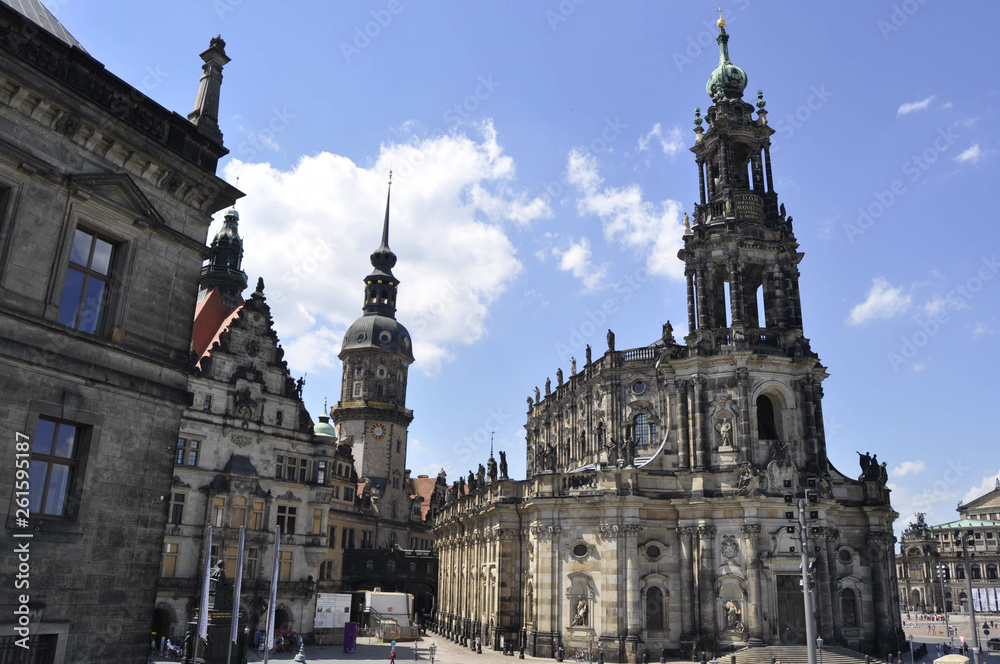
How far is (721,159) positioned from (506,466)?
2783 cm

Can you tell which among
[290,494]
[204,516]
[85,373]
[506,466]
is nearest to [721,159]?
[506,466]

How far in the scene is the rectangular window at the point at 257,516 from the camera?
164 feet

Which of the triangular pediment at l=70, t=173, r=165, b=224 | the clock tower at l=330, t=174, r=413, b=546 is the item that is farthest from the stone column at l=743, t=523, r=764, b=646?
the clock tower at l=330, t=174, r=413, b=546

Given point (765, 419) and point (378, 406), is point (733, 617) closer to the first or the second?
point (765, 419)

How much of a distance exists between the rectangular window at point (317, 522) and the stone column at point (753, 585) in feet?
96.3

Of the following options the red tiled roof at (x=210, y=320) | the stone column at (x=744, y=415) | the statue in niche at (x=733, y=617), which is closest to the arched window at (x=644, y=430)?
the stone column at (x=744, y=415)

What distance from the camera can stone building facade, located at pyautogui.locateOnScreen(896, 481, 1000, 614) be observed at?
115 m

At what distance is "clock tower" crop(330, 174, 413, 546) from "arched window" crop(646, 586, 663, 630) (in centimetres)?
4268

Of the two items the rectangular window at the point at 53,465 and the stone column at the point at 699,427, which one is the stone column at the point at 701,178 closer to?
the stone column at the point at 699,427

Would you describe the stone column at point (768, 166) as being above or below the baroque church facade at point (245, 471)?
above

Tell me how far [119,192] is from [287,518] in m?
39.8

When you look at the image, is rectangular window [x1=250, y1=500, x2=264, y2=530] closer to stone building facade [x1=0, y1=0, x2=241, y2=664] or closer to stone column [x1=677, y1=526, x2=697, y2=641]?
stone column [x1=677, y1=526, x2=697, y2=641]

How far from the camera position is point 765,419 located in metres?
51.4

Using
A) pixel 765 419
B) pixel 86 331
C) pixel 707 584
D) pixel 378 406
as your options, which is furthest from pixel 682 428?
pixel 378 406
